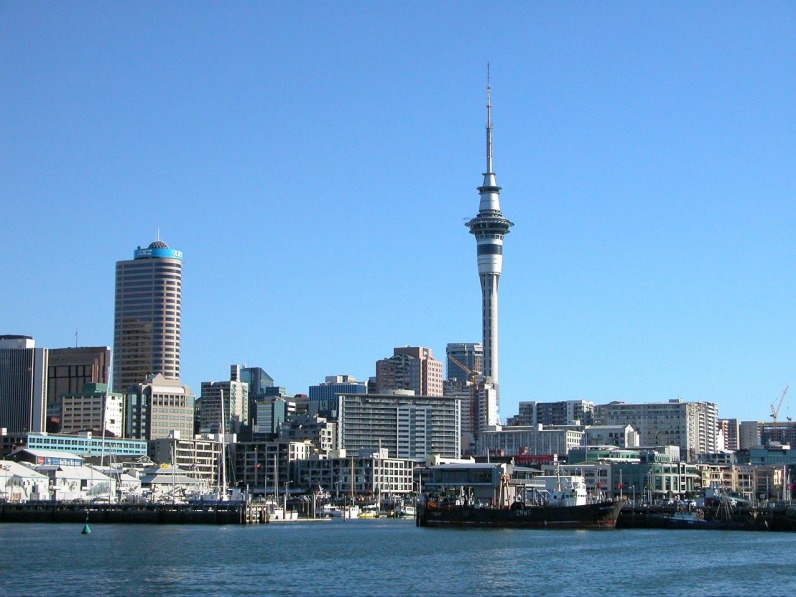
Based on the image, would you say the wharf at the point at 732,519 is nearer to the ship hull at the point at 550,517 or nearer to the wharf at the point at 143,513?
the ship hull at the point at 550,517

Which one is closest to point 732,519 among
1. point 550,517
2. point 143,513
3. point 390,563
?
point 550,517

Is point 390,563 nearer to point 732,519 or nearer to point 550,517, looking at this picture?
point 550,517

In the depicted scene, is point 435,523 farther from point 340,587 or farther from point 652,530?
point 340,587

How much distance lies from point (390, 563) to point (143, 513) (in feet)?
260

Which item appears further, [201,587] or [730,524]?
[730,524]

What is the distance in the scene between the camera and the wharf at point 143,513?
184m

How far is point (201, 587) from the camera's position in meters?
94.9

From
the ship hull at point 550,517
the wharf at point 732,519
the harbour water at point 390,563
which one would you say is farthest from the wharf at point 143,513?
the wharf at point 732,519

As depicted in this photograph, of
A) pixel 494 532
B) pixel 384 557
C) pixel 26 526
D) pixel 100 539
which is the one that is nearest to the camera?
pixel 384 557

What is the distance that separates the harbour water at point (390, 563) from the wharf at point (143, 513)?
18741mm

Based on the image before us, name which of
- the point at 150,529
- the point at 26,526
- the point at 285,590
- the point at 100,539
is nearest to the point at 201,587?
the point at 285,590

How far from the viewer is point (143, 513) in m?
187

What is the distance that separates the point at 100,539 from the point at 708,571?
214ft

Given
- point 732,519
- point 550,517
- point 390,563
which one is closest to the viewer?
point 390,563
